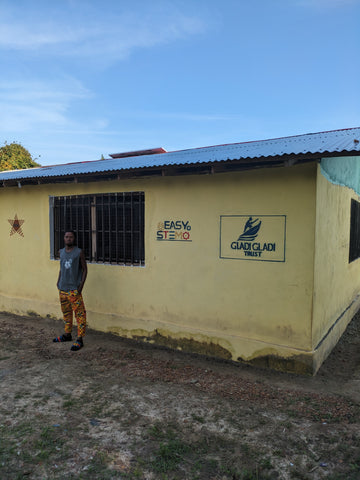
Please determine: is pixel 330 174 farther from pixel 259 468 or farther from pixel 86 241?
pixel 86 241

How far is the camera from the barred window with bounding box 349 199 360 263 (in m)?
6.50

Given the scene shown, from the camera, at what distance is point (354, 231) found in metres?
6.78

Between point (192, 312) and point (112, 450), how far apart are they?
2383 millimetres

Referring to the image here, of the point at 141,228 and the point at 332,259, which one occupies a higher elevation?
the point at 141,228

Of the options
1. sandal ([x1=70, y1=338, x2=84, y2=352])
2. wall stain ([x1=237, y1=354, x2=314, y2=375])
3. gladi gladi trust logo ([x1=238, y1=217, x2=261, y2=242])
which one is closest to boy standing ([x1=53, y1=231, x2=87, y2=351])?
sandal ([x1=70, y1=338, x2=84, y2=352])

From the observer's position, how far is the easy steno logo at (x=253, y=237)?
4.29 meters

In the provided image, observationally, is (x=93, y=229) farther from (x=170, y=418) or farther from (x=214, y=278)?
(x=170, y=418)

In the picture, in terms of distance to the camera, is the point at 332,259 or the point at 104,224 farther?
the point at 104,224

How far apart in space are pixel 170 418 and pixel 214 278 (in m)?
2.00

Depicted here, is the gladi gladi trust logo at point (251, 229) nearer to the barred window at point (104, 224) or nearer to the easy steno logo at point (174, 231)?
the easy steno logo at point (174, 231)

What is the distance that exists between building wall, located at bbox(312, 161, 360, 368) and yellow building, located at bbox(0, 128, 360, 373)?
0.02 metres

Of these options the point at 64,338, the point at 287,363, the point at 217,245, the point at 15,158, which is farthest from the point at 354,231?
the point at 15,158

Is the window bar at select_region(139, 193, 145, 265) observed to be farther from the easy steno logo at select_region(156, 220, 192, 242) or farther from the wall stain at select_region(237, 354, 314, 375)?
the wall stain at select_region(237, 354, 314, 375)

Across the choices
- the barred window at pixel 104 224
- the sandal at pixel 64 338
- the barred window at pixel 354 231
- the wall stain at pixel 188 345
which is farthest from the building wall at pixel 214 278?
the barred window at pixel 354 231
